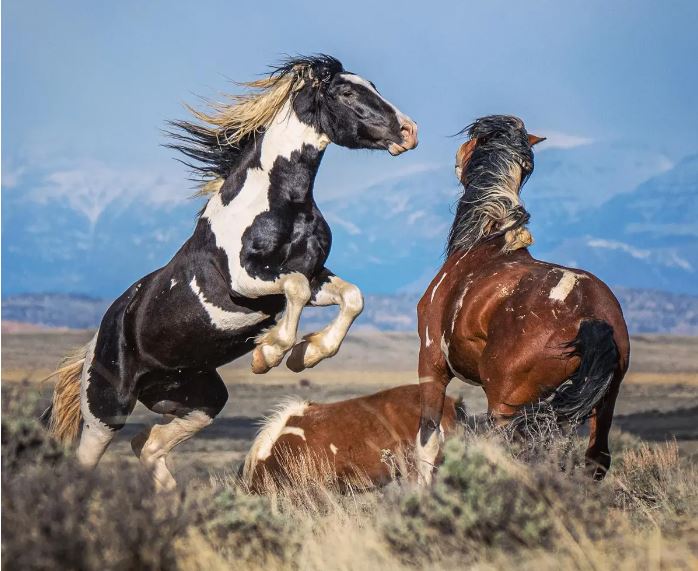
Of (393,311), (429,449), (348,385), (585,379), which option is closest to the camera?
(585,379)

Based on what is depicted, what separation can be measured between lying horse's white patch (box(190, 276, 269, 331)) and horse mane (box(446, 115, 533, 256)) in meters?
1.65

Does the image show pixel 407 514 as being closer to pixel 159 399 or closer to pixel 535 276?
pixel 535 276

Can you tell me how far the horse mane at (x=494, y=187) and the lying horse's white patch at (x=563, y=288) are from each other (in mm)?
890

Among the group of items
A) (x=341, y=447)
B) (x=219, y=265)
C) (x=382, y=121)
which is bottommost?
(x=341, y=447)

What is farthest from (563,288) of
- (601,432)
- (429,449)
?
(429,449)

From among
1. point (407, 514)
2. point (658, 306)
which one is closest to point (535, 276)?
point (407, 514)

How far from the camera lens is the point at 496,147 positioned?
8.04 meters

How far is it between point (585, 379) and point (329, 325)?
1.49 meters

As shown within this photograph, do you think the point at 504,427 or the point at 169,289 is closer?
the point at 504,427

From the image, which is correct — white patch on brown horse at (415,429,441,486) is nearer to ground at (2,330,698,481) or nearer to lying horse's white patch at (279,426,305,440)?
ground at (2,330,698,481)

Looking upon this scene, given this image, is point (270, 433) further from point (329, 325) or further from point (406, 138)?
point (406, 138)

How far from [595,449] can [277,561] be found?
228 cm

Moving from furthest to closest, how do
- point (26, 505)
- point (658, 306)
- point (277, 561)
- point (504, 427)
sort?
point (658, 306) → point (504, 427) → point (277, 561) → point (26, 505)

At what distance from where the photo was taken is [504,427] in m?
6.27
